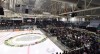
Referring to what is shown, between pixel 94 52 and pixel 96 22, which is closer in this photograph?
pixel 94 52

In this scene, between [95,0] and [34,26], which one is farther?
[34,26]

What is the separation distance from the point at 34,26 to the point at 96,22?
30.0 feet

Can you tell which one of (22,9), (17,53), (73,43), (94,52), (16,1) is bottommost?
(17,53)

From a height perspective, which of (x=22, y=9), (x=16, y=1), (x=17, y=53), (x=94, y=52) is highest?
(x=16, y=1)

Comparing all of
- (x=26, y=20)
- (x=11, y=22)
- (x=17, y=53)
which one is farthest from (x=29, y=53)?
(x=26, y=20)

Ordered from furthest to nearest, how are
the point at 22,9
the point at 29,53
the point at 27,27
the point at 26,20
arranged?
the point at 26,20 < the point at 27,27 < the point at 22,9 < the point at 29,53

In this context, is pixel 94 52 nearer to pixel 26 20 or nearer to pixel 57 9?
pixel 57 9

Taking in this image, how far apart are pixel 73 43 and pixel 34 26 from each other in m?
11.4

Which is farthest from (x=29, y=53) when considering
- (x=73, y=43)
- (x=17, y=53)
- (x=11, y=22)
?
(x=11, y=22)

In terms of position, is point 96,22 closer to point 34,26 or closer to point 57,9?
point 57,9

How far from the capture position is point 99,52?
4449 mm

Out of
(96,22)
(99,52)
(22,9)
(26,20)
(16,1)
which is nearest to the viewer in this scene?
(99,52)

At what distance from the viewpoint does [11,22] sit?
18.4m

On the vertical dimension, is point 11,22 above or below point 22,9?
below
